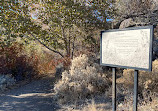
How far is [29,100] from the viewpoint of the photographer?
17.9ft

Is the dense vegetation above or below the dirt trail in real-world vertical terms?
above

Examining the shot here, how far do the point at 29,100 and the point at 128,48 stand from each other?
13.4ft

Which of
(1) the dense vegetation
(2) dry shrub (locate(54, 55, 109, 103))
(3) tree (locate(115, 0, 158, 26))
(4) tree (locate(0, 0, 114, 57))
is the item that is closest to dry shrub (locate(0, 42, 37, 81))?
(1) the dense vegetation

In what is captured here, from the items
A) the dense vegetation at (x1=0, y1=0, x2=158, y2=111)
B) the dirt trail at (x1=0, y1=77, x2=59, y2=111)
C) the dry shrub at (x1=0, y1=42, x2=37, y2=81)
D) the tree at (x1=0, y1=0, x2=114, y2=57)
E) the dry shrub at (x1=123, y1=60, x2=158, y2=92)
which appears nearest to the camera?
the dry shrub at (x1=123, y1=60, x2=158, y2=92)

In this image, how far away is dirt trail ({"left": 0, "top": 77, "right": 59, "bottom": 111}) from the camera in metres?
4.78

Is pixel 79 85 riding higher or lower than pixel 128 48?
lower

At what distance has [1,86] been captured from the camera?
6949mm

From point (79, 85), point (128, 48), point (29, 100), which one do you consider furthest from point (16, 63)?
point (128, 48)

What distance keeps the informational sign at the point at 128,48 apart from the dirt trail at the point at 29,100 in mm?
2533

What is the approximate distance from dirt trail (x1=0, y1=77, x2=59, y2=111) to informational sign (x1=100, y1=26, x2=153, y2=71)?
8.31ft

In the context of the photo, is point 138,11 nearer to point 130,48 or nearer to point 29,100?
point 130,48

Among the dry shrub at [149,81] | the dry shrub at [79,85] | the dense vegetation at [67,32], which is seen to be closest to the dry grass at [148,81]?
the dry shrub at [149,81]

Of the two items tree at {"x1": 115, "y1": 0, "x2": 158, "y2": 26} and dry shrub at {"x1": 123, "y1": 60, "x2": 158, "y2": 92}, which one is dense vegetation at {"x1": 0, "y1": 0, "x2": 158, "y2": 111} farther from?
dry shrub at {"x1": 123, "y1": 60, "x2": 158, "y2": 92}

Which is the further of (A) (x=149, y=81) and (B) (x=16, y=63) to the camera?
(B) (x=16, y=63)
